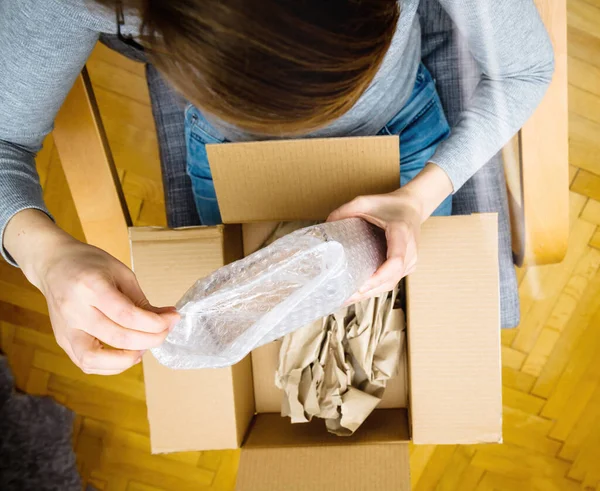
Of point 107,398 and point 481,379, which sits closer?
point 481,379

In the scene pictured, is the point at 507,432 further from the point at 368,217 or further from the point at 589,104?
the point at 368,217

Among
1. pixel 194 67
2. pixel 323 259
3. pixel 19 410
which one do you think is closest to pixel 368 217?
pixel 323 259

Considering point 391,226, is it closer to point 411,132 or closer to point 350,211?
point 350,211

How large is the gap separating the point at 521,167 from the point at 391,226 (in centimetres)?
24

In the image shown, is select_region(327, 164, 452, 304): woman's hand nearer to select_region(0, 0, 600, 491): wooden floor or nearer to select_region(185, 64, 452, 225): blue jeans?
select_region(185, 64, 452, 225): blue jeans

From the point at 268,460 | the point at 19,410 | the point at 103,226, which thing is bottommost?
the point at 19,410

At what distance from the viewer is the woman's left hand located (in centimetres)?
53

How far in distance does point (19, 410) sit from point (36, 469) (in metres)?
0.15

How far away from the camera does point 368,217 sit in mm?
564

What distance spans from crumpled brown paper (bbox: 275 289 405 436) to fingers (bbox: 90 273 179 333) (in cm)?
32

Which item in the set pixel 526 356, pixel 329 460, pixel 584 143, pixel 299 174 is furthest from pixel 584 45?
pixel 329 460

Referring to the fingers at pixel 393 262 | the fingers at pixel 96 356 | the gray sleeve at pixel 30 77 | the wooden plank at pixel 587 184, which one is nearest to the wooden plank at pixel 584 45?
the wooden plank at pixel 587 184

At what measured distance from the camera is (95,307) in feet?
1.39

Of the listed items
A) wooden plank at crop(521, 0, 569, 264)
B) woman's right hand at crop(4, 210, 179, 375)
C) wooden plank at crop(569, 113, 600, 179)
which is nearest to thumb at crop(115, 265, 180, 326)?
woman's right hand at crop(4, 210, 179, 375)
